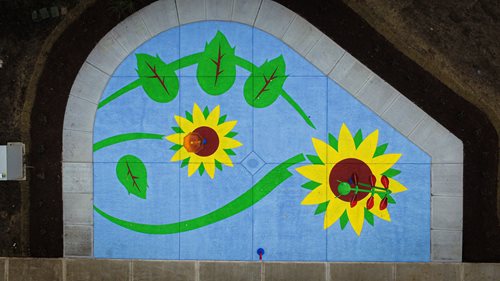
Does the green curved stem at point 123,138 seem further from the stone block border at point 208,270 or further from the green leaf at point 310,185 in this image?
the green leaf at point 310,185

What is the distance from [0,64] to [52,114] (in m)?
1.70

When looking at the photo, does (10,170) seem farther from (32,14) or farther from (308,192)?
(308,192)

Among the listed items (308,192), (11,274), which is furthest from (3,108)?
(308,192)

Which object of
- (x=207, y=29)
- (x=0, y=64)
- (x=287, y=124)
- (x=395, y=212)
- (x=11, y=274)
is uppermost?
(x=207, y=29)

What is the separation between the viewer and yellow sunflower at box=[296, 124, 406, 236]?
379 inches

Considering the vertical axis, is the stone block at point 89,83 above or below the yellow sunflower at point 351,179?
above

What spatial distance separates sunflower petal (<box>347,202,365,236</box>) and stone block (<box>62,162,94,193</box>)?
6159 millimetres

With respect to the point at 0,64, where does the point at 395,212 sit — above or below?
below

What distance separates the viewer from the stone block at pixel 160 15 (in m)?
9.62

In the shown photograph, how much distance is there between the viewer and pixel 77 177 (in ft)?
32.0

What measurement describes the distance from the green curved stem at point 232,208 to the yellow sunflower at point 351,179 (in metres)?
0.40

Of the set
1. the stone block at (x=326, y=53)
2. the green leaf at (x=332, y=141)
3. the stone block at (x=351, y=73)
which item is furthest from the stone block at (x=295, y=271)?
the stone block at (x=326, y=53)

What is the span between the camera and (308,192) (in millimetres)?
9680

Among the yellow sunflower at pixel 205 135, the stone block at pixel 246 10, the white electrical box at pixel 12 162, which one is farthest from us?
the yellow sunflower at pixel 205 135
